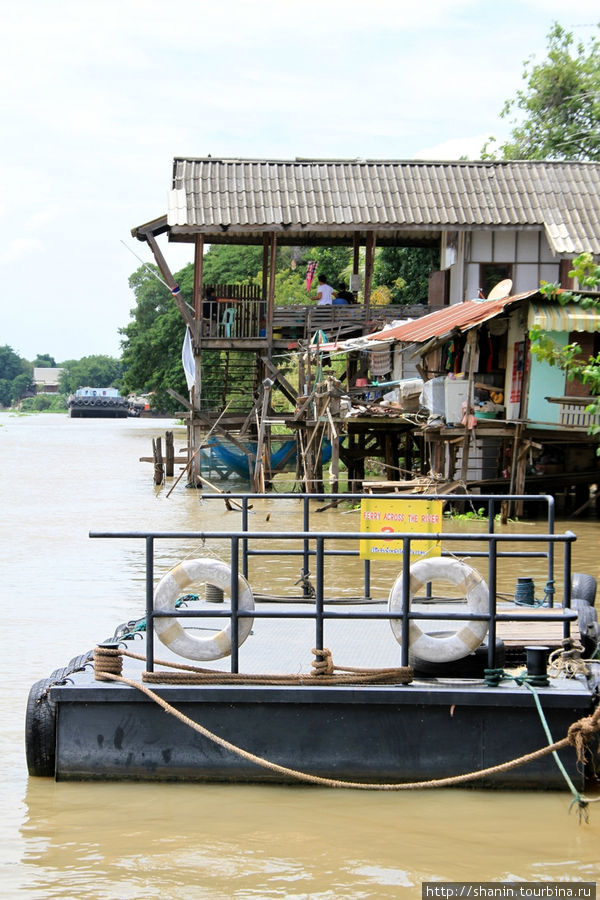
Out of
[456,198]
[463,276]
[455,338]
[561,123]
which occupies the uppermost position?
[561,123]

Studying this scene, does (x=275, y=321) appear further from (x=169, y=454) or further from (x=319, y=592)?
(x=319, y=592)

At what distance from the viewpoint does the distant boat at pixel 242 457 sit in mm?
28469

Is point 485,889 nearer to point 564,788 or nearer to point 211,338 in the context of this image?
point 564,788

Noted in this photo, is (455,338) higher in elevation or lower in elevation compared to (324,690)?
higher

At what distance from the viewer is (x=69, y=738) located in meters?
6.44

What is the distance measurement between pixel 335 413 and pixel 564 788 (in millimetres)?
18279

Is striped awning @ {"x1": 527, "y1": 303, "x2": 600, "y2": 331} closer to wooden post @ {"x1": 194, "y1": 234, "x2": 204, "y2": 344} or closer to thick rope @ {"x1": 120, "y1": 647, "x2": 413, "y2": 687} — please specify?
wooden post @ {"x1": 194, "y1": 234, "x2": 204, "y2": 344}

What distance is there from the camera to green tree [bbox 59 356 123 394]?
16550 centimetres

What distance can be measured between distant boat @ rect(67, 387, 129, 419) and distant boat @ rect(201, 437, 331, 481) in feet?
273

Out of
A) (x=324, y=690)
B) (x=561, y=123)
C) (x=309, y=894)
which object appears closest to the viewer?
(x=309, y=894)

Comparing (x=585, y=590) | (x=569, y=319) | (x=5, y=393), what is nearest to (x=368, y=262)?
(x=569, y=319)

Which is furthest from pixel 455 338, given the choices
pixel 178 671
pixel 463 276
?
pixel 178 671

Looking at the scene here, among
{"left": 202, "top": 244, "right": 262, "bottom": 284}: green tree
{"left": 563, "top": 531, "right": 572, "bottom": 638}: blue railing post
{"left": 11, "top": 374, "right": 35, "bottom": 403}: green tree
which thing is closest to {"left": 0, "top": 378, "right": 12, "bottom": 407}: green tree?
{"left": 11, "top": 374, "right": 35, "bottom": 403}: green tree

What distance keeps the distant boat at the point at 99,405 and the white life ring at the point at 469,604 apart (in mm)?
107913
